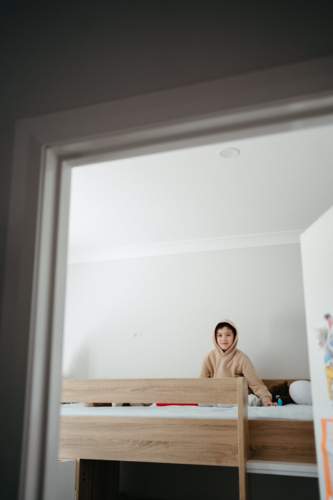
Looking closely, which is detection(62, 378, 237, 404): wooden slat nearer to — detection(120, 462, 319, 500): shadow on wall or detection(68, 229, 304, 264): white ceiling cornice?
detection(120, 462, 319, 500): shadow on wall

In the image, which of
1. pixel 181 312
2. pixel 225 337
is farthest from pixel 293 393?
pixel 181 312

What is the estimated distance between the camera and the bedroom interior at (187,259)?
2.75 meters

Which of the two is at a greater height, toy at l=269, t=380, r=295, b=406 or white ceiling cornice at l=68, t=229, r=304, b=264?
white ceiling cornice at l=68, t=229, r=304, b=264

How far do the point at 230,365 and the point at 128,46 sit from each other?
3.08m

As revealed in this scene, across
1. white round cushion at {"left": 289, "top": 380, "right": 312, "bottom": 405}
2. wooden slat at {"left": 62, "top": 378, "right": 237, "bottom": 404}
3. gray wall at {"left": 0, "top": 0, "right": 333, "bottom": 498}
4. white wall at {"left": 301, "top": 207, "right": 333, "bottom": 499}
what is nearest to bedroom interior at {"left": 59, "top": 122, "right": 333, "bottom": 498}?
white round cushion at {"left": 289, "top": 380, "right": 312, "bottom": 405}

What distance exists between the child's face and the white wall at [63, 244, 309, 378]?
21 cm

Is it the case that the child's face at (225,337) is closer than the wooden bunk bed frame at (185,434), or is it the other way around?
the wooden bunk bed frame at (185,434)

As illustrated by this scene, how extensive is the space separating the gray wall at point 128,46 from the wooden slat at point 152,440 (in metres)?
1.70

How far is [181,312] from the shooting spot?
406cm

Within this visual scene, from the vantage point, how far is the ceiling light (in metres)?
2.40

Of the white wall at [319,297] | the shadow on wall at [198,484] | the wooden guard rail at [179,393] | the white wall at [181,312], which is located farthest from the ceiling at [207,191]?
the shadow on wall at [198,484]

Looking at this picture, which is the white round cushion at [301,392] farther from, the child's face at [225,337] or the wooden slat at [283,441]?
the wooden slat at [283,441]

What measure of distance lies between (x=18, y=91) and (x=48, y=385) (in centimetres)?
70

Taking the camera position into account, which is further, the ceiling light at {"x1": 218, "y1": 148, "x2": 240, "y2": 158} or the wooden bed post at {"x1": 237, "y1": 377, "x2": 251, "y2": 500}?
the ceiling light at {"x1": 218, "y1": 148, "x2": 240, "y2": 158}
